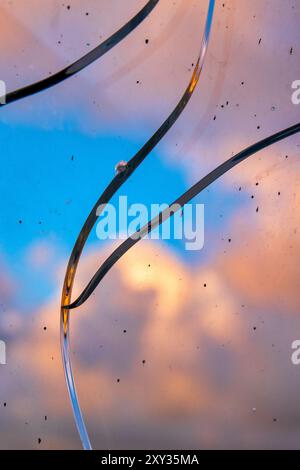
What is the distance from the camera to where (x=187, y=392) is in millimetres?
1778

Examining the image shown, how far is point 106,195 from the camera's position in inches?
61.6

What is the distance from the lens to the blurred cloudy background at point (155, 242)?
68.0 inches

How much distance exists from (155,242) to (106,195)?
257 mm

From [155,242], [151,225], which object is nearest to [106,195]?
[151,225]

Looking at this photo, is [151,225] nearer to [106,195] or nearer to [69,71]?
[106,195]

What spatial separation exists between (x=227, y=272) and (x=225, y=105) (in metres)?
0.46

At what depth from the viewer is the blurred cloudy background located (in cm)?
173

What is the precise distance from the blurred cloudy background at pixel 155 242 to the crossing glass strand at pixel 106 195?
0.17 metres

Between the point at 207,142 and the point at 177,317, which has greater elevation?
the point at 207,142

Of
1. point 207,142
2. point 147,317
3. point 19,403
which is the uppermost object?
point 207,142

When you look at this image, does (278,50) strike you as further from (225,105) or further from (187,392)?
(187,392)

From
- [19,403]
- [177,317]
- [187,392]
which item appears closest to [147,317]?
[177,317]

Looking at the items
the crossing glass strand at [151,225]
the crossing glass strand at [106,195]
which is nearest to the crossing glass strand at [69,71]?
the crossing glass strand at [106,195]

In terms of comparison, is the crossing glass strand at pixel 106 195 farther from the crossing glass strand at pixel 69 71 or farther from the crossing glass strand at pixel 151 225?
the crossing glass strand at pixel 69 71
